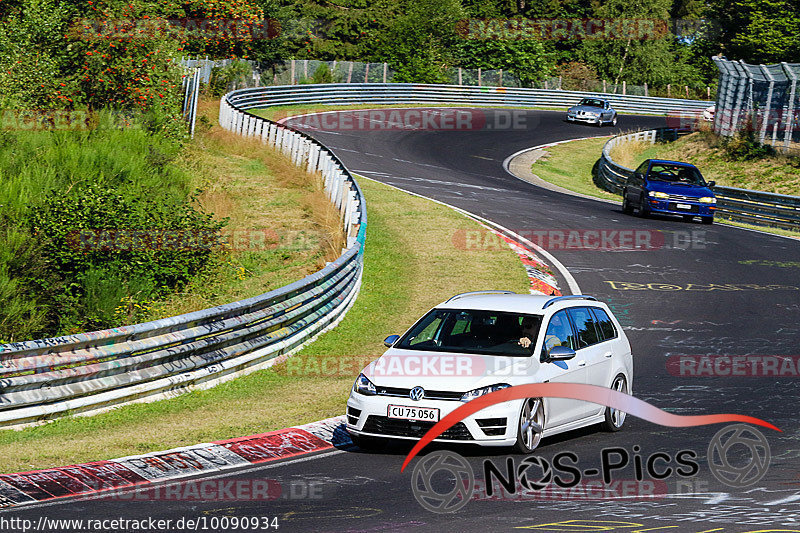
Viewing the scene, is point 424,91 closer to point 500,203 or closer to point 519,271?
point 500,203

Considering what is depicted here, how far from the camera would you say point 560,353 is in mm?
10055

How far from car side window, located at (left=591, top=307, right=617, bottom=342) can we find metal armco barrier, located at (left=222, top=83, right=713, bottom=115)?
36828 mm

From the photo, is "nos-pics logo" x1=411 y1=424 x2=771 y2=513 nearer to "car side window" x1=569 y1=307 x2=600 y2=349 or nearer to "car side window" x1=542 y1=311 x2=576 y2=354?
"car side window" x1=542 y1=311 x2=576 y2=354

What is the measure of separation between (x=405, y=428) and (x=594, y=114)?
1970 inches

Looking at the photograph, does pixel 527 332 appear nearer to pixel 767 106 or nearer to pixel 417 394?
pixel 417 394

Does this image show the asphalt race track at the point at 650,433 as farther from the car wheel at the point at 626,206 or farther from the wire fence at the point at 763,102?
the wire fence at the point at 763,102

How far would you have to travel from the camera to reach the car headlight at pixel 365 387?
9.80 metres

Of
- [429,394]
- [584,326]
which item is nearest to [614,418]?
[584,326]

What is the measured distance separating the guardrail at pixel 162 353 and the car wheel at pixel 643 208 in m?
14.0

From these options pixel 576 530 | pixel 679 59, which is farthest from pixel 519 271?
pixel 679 59

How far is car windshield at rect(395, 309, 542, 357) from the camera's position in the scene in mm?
10367

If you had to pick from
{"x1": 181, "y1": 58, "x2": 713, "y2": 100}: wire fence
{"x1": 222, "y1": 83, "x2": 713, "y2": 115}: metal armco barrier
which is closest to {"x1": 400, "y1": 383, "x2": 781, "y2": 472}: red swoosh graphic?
{"x1": 222, "y1": 83, "x2": 713, "y2": 115}: metal armco barrier

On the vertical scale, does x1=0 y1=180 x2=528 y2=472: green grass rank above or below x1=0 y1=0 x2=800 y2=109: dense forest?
below

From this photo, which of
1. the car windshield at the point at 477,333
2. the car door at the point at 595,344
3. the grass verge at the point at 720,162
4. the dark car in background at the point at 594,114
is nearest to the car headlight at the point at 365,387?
the car windshield at the point at 477,333
